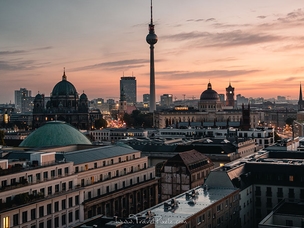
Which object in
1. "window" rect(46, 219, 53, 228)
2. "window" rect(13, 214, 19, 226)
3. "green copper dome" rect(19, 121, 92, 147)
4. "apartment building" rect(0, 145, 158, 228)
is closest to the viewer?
"window" rect(13, 214, 19, 226)

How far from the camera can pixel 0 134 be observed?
14600 centimetres

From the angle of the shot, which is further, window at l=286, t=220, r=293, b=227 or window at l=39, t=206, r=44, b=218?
window at l=39, t=206, r=44, b=218

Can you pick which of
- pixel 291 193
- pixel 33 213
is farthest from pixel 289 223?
pixel 33 213

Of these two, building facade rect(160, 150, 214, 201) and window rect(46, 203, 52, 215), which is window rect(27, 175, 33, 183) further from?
building facade rect(160, 150, 214, 201)

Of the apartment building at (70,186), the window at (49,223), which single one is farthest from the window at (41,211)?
the window at (49,223)

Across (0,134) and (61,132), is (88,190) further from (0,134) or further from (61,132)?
(0,134)

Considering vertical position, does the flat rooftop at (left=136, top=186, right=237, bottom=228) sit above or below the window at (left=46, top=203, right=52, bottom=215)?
above

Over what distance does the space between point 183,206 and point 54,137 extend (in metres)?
43.0

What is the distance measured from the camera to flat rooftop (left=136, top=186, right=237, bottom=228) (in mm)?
46531

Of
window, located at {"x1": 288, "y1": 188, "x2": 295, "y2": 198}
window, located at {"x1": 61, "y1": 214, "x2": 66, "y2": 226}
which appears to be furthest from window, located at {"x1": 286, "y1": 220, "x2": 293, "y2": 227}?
window, located at {"x1": 61, "y1": 214, "x2": 66, "y2": 226}

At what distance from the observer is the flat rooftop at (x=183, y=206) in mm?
46531

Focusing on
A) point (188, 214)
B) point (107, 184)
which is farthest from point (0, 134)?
point (188, 214)

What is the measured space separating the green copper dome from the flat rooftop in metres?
35.8

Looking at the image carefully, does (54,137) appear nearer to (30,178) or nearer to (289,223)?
(30,178)
